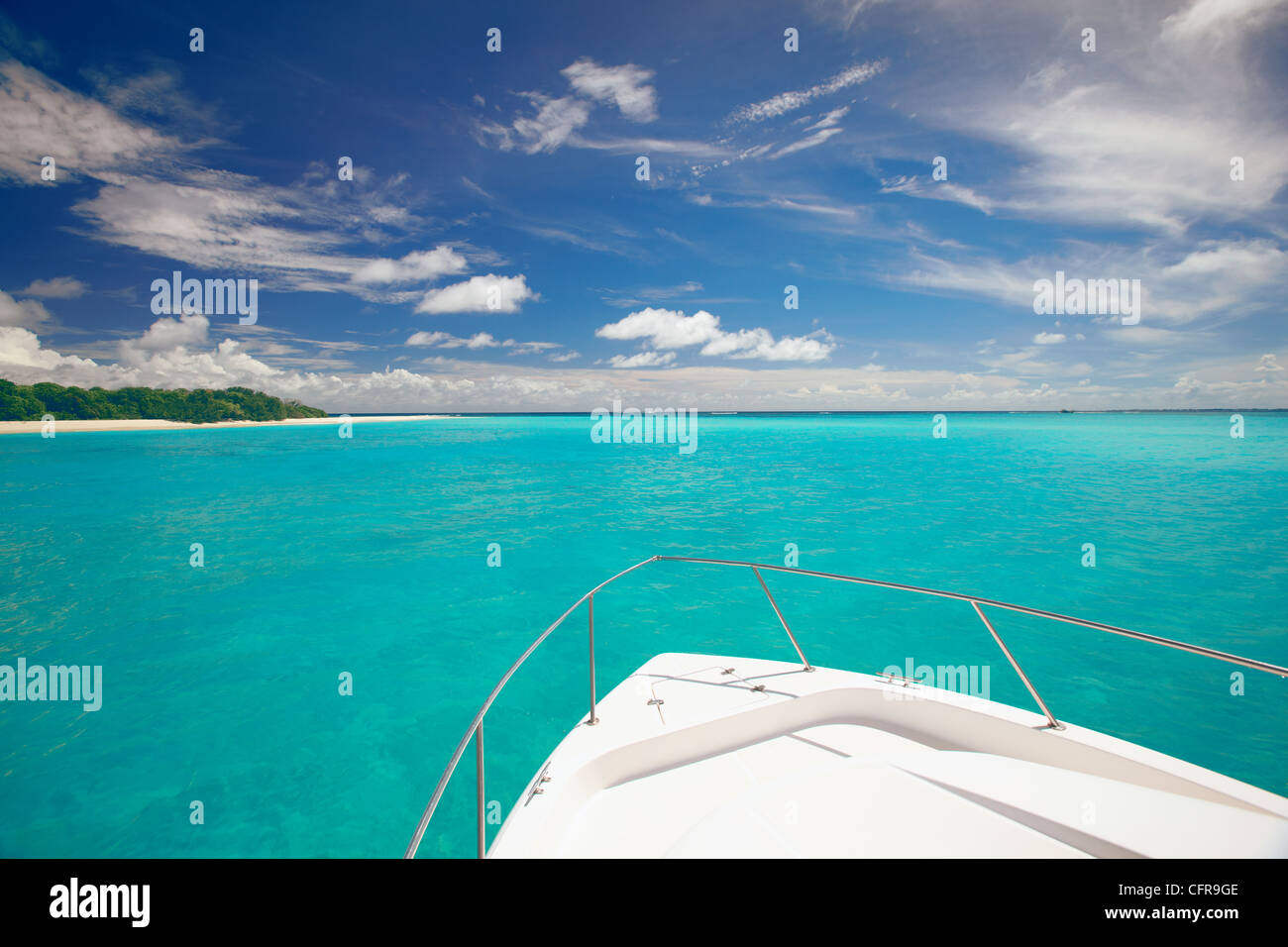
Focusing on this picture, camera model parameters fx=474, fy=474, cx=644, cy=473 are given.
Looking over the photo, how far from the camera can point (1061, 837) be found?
226cm

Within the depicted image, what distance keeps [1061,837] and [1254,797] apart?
166 centimetres

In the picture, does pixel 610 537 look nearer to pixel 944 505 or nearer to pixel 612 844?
pixel 612 844

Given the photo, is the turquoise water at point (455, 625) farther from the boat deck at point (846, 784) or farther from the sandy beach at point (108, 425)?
the sandy beach at point (108, 425)

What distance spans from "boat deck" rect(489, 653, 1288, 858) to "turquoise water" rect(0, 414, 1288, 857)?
3.50 m

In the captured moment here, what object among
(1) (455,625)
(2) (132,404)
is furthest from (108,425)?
(1) (455,625)

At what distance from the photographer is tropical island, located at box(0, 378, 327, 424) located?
92.8m

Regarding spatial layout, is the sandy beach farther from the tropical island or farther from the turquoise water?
the turquoise water

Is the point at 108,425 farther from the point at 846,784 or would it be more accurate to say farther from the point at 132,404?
the point at 846,784

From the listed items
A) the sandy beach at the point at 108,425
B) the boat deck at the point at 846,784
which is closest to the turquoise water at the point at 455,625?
the boat deck at the point at 846,784

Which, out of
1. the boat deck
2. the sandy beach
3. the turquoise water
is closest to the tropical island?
the sandy beach

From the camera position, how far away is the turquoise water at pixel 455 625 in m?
6.56

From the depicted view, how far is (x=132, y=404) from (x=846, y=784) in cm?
16189
